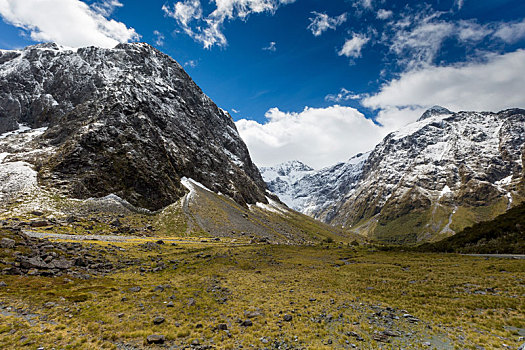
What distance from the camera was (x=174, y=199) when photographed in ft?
485

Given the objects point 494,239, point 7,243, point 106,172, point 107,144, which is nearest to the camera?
point 7,243

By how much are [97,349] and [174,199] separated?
454ft

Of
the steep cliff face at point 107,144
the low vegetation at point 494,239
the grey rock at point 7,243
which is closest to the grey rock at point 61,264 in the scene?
the grey rock at point 7,243

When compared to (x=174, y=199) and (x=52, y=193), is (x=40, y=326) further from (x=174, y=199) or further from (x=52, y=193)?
(x=174, y=199)

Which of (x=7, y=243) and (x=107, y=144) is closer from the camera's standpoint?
(x=7, y=243)

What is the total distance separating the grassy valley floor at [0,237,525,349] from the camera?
1745cm

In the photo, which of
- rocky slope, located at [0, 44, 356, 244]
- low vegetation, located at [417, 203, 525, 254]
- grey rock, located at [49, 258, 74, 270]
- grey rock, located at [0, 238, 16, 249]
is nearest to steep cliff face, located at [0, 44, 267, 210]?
rocky slope, located at [0, 44, 356, 244]

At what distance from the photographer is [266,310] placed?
2452 centimetres

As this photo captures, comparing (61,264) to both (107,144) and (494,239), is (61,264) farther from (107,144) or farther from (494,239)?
(107,144)

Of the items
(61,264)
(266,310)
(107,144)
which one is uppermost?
(107,144)

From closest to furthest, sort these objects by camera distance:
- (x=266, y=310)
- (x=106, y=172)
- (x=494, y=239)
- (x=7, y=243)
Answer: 1. (x=266, y=310)
2. (x=7, y=243)
3. (x=494, y=239)
4. (x=106, y=172)

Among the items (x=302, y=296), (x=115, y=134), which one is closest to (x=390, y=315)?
(x=302, y=296)

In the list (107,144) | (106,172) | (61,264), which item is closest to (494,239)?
(61,264)

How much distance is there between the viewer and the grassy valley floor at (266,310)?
17453 mm
